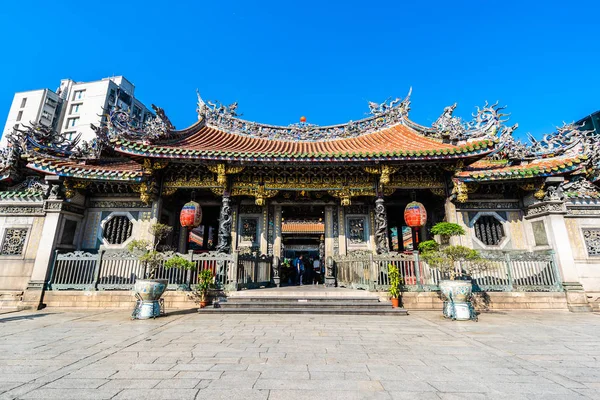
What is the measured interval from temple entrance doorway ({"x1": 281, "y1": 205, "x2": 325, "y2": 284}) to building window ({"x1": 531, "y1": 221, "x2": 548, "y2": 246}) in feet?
24.1

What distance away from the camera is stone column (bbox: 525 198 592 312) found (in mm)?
8078

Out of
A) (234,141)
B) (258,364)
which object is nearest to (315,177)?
(234,141)

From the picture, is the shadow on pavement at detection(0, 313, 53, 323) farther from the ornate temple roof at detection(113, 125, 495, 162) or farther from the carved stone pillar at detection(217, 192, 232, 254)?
the ornate temple roof at detection(113, 125, 495, 162)

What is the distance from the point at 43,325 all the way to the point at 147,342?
3246mm

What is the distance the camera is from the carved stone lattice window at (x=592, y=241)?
872cm

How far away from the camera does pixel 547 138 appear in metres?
9.94

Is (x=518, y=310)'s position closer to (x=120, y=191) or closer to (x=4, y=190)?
(x=120, y=191)

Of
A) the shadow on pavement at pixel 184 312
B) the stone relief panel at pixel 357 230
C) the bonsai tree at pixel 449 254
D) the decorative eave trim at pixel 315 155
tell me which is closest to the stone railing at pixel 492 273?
the bonsai tree at pixel 449 254

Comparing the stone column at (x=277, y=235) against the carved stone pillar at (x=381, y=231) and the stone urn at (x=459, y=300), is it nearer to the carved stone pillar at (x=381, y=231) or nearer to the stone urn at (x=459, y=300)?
the carved stone pillar at (x=381, y=231)

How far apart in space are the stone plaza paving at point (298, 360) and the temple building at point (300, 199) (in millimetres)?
2686

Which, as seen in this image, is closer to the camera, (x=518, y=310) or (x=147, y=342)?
(x=147, y=342)

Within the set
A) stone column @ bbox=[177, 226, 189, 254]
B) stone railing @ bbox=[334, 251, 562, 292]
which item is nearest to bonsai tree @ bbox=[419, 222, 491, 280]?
stone railing @ bbox=[334, 251, 562, 292]

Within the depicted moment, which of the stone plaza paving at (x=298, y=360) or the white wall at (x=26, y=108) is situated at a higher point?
the white wall at (x=26, y=108)

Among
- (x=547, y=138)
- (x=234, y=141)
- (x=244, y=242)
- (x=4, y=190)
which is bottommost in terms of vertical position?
(x=244, y=242)
